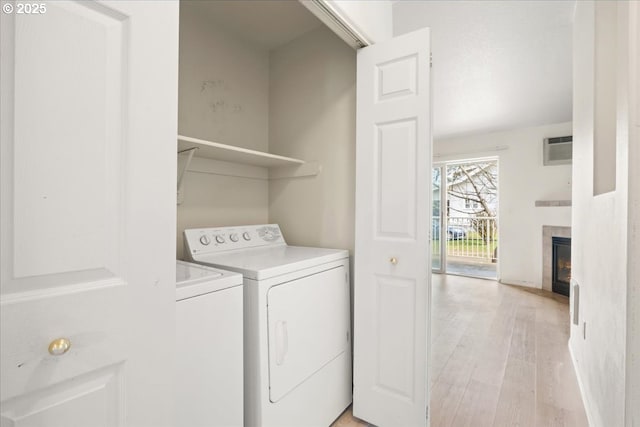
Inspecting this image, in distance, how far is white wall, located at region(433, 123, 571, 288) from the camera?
171 inches

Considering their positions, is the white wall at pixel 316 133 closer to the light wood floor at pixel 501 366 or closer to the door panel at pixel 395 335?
the door panel at pixel 395 335

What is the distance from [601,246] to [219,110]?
91.4 inches

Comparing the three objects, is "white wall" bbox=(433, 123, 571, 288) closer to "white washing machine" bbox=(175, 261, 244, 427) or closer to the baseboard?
the baseboard

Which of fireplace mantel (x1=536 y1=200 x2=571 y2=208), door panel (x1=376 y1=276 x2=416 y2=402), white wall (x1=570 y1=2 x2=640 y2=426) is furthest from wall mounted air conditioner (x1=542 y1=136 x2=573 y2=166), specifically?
door panel (x1=376 y1=276 x2=416 y2=402)

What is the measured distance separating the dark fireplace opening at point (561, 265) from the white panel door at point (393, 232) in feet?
12.7

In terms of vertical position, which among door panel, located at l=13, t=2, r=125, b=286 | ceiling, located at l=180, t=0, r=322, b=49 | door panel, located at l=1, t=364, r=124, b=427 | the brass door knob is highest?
ceiling, located at l=180, t=0, r=322, b=49

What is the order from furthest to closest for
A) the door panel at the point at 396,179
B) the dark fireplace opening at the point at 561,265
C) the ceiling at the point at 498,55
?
1. the dark fireplace opening at the point at 561,265
2. the ceiling at the point at 498,55
3. the door panel at the point at 396,179

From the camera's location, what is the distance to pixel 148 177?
0.71 meters

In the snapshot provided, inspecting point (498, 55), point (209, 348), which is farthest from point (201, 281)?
point (498, 55)

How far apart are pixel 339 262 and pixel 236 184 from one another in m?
0.92

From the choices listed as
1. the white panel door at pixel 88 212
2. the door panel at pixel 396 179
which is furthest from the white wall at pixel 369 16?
the white panel door at pixel 88 212

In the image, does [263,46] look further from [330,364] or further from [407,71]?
[330,364]

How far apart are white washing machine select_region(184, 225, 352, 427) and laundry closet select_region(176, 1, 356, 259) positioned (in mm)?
242

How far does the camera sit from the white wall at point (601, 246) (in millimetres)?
1082
